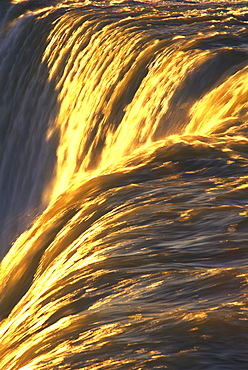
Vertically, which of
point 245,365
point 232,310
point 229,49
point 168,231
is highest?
point 229,49

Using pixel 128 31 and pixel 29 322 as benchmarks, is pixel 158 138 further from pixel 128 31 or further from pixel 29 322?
pixel 29 322

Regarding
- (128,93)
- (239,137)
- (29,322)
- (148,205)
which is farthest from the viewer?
(128,93)

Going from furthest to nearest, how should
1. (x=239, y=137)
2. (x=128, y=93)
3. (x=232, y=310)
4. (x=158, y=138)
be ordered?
(x=128, y=93), (x=158, y=138), (x=239, y=137), (x=232, y=310)

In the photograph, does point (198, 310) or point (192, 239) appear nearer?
point (198, 310)

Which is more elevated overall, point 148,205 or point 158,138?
point 158,138

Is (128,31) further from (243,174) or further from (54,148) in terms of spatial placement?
(243,174)

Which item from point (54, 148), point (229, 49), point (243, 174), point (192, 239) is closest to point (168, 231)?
point (192, 239)
